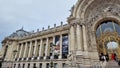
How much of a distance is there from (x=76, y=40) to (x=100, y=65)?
5.42m

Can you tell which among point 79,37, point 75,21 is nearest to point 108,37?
point 79,37

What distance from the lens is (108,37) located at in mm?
21906

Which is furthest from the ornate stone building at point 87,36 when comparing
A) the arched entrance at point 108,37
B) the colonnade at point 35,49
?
the colonnade at point 35,49

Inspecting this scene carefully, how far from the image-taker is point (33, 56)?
3200cm

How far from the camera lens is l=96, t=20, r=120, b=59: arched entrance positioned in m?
21.0

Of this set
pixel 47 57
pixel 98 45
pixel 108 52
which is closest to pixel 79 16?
pixel 98 45

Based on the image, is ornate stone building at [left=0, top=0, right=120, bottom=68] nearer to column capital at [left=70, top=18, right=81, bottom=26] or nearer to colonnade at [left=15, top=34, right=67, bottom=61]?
column capital at [left=70, top=18, right=81, bottom=26]

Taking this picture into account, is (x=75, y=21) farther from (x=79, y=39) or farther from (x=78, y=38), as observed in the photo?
(x=79, y=39)

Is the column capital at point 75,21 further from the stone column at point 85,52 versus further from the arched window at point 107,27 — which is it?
the arched window at point 107,27

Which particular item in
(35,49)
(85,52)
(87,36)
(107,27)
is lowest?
(85,52)

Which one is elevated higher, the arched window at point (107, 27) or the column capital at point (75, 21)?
the column capital at point (75, 21)

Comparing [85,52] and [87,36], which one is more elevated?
[87,36]

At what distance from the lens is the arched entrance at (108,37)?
2103cm

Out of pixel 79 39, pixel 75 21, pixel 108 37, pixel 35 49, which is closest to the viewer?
pixel 79 39
